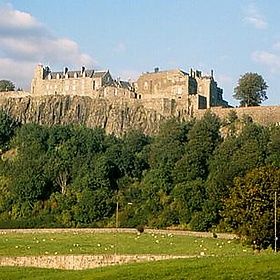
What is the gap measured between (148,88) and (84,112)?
11.7 meters

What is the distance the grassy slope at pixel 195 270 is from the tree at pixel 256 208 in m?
13.7

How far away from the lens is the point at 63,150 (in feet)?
294

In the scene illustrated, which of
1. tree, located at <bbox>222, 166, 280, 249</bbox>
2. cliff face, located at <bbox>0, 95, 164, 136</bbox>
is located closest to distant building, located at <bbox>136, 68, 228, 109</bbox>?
cliff face, located at <bbox>0, 95, 164, 136</bbox>

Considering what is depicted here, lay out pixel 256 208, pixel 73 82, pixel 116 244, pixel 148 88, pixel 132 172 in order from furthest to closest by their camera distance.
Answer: pixel 73 82 < pixel 148 88 < pixel 132 172 < pixel 116 244 < pixel 256 208

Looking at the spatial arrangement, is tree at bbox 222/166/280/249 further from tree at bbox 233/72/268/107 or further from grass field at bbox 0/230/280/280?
tree at bbox 233/72/268/107

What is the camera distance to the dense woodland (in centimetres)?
7238

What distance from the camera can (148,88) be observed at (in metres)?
116

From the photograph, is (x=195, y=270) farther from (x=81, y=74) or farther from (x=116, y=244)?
(x=81, y=74)

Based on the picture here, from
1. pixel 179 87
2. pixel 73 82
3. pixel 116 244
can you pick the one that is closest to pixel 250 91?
pixel 179 87

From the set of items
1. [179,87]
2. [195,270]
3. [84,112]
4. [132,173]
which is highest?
[179,87]

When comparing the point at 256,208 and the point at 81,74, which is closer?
the point at 256,208

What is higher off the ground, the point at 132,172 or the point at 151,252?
the point at 132,172

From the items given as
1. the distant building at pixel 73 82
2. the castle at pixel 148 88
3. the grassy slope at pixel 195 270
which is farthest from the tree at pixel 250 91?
the grassy slope at pixel 195 270

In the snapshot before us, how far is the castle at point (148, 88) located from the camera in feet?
343
